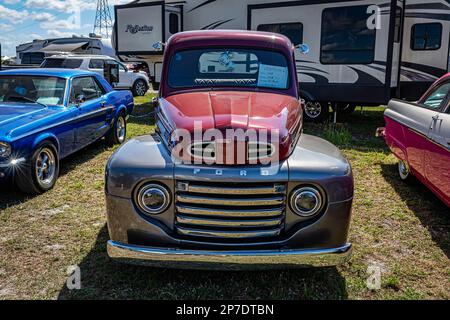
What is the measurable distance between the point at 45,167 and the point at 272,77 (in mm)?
3067

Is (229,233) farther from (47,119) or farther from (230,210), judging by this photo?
(47,119)

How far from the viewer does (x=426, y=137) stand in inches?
180

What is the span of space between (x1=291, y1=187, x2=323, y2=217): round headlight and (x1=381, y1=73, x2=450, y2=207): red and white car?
1.88 metres

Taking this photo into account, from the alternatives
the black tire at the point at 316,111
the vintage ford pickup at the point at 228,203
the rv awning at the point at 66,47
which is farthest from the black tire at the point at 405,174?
the rv awning at the point at 66,47

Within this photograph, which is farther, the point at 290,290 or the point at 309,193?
the point at 290,290

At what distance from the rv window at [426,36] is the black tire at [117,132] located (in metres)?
6.62

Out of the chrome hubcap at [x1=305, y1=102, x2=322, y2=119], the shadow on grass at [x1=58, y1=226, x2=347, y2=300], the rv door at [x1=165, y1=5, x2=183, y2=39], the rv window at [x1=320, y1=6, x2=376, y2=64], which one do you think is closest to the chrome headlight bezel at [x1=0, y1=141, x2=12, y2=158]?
the shadow on grass at [x1=58, y1=226, x2=347, y2=300]

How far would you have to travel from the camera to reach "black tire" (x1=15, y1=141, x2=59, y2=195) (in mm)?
4828

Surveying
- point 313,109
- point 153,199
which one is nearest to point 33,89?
point 153,199

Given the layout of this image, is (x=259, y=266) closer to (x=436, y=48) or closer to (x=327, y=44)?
(x=327, y=44)

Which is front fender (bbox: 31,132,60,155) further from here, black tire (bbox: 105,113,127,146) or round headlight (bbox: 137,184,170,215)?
round headlight (bbox: 137,184,170,215)
